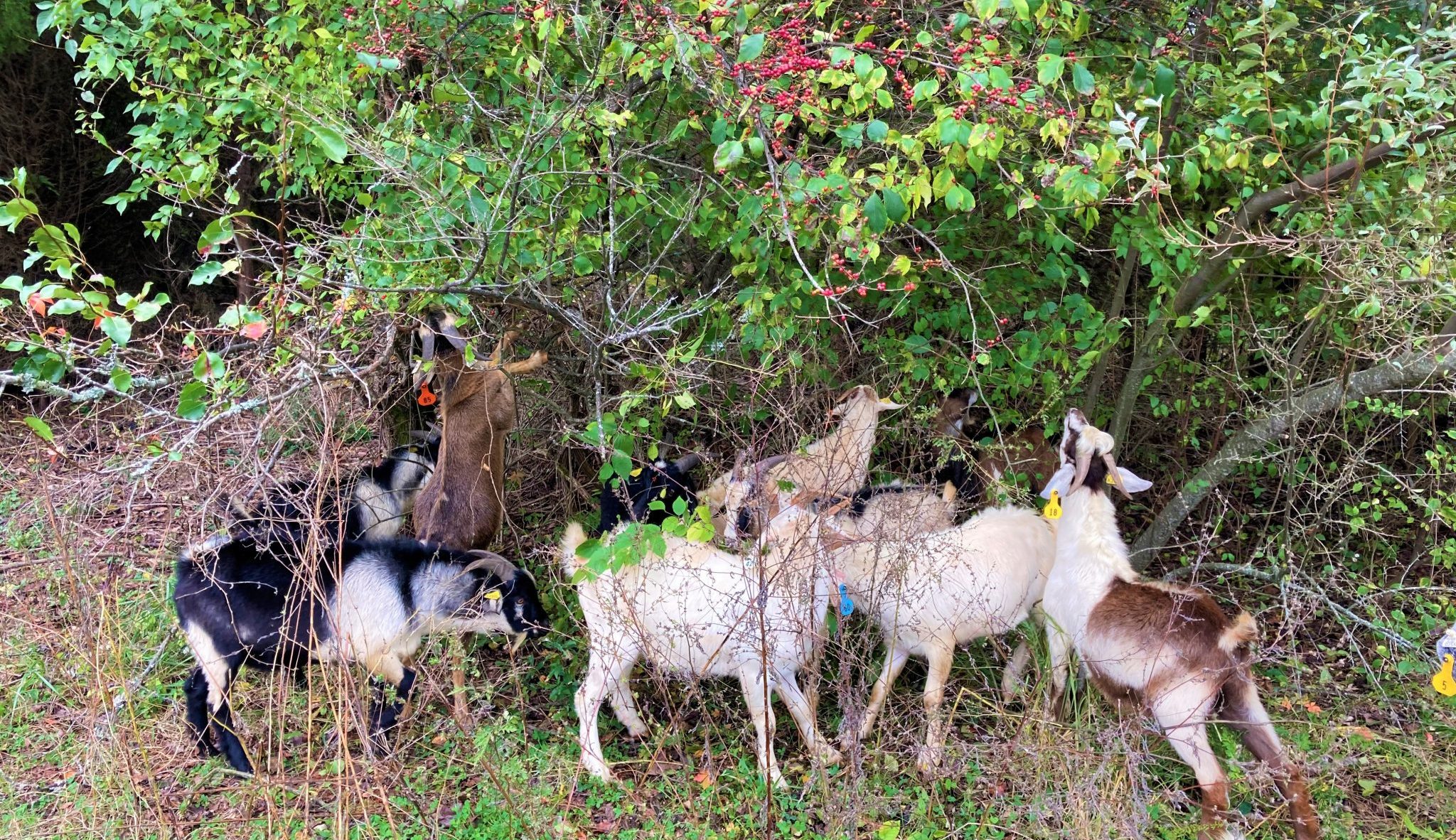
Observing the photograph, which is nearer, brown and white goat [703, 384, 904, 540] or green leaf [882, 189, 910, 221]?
green leaf [882, 189, 910, 221]

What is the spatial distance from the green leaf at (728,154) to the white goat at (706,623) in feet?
4.53

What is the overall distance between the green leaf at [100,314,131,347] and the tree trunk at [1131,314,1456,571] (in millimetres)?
4596

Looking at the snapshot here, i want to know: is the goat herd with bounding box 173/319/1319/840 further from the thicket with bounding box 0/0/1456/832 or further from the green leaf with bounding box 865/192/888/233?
the green leaf with bounding box 865/192/888/233

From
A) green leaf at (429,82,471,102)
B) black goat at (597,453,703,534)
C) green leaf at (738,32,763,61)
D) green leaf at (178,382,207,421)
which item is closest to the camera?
green leaf at (178,382,207,421)

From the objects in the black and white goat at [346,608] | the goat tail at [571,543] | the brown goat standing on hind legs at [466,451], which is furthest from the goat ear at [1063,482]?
the brown goat standing on hind legs at [466,451]

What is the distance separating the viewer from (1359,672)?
5406 mm

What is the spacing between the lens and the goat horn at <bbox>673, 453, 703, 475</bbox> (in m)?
→ 5.42

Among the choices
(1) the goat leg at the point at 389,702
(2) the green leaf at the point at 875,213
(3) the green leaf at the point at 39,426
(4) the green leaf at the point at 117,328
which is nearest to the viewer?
(4) the green leaf at the point at 117,328

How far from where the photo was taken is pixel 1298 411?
17.2ft

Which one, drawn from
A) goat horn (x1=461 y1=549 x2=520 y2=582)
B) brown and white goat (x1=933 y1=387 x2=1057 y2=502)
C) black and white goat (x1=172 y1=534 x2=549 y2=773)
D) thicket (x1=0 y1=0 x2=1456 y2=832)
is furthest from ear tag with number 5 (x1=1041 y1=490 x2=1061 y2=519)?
goat horn (x1=461 y1=549 x2=520 y2=582)

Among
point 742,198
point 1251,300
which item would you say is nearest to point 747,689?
point 742,198

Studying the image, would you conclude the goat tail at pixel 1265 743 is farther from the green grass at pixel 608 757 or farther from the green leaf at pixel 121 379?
the green leaf at pixel 121 379

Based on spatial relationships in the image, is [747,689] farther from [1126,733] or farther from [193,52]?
[193,52]

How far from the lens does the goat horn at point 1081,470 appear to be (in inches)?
188
